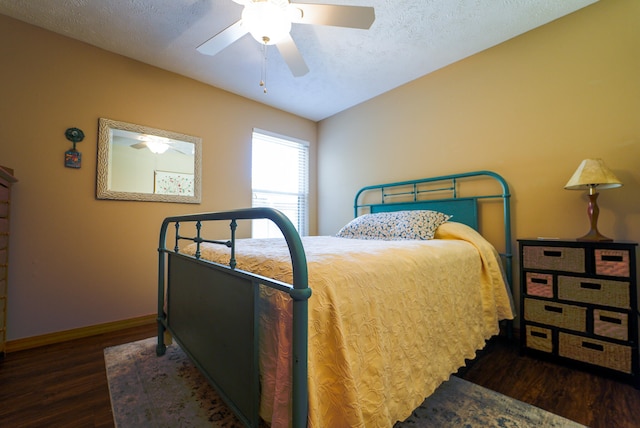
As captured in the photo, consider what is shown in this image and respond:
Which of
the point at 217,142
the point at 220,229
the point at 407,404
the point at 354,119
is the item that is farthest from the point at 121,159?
the point at 407,404

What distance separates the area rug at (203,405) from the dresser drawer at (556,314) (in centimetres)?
68

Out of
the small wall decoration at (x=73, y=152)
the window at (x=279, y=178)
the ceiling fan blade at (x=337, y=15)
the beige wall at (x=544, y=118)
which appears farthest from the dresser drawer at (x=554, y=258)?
the small wall decoration at (x=73, y=152)

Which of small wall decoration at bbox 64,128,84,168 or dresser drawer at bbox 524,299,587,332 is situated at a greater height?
small wall decoration at bbox 64,128,84,168

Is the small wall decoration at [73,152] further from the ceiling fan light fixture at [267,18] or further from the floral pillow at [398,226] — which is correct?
the floral pillow at [398,226]

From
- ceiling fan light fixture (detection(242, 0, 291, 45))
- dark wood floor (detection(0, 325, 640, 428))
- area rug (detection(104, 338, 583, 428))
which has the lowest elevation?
dark wood floor (detection(0, 325, 640, 428))

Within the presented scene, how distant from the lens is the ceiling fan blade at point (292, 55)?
1746mm

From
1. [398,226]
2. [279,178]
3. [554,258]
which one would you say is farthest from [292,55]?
[554,258]

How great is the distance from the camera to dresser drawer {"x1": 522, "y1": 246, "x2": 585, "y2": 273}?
1682 mm

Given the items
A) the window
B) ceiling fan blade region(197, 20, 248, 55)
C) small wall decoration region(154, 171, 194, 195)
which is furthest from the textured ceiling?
small wall decoration region(154, 171, 194, 195)

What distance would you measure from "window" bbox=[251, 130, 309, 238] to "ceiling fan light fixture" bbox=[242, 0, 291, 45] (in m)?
1.93

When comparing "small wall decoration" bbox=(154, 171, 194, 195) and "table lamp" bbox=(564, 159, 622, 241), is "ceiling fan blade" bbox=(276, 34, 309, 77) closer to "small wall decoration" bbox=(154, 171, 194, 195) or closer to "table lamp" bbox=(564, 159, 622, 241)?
"small wall decoration" bbox=(154, 171, 194, 195)

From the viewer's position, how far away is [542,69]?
212cm

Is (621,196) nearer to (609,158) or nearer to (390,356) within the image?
(609,158)

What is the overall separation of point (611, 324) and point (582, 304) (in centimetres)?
15
